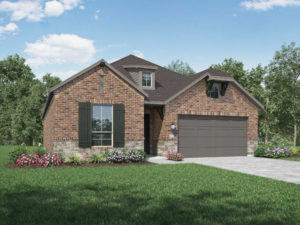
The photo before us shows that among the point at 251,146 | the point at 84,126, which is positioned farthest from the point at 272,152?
the point at 84,126

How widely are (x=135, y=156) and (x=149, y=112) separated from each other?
5132 millimetres

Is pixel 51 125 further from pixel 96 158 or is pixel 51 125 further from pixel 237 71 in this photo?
pixel 237 71

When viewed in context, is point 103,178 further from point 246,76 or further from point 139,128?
point 246,76

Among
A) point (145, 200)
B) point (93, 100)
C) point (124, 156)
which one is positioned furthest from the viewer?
point (93, 100)

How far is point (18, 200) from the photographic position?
6133 mm

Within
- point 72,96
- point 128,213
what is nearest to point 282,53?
point 72,96

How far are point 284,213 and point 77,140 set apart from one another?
10.9 meters

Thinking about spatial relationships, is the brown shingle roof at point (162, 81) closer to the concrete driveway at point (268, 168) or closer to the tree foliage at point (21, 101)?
the concrete driveway at point (268, 168)

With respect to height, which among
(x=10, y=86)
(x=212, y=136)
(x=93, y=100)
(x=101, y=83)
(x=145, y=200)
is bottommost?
(x=145, y=200)

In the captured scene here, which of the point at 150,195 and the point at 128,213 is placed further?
the point at 150,195

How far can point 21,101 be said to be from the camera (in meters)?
34.0

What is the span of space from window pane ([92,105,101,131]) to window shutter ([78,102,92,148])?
1.04 feet

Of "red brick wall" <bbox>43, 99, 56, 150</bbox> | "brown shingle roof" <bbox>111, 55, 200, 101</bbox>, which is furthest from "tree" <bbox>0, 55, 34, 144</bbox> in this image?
"brown shingle roof" <bbox>111, 55, 200, 101</bbox>

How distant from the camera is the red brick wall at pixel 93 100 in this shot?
1403 cm
